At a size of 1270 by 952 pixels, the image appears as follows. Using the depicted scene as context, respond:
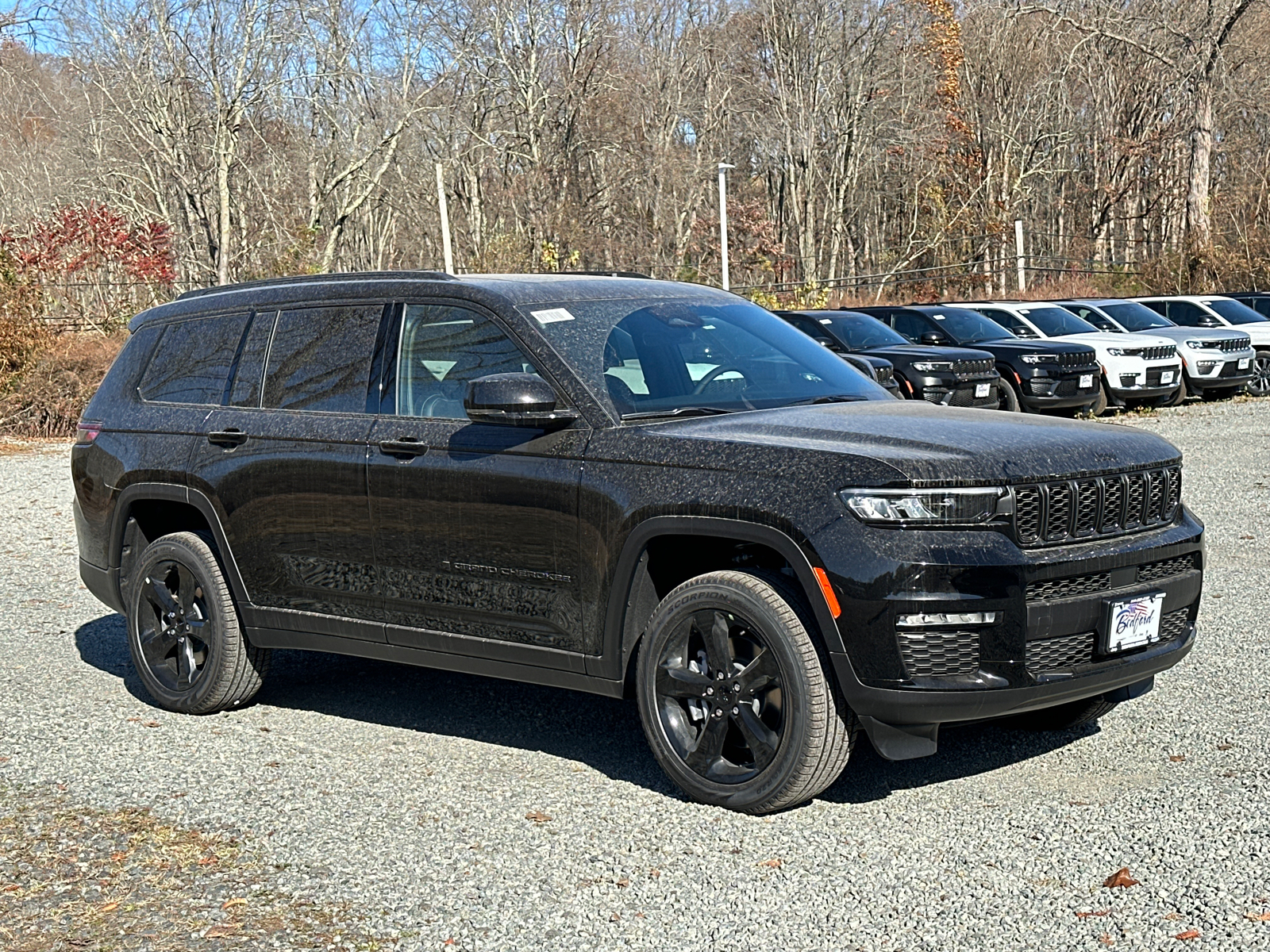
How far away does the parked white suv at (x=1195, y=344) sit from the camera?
2295 cm

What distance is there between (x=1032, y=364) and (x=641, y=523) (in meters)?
16.0

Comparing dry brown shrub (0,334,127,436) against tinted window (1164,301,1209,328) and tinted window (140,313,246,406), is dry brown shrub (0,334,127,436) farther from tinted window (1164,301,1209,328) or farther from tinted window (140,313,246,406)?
tinted window (1164,301,1209,328)

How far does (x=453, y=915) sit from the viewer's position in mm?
4250

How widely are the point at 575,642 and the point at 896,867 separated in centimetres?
148

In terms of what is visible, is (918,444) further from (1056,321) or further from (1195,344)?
(1195,344)

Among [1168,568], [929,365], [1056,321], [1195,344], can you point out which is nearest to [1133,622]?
[1168,568]

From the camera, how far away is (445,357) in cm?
592

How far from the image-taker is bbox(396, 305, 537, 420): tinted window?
5.76 meters

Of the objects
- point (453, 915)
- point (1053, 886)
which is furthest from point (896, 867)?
point (453, 915)

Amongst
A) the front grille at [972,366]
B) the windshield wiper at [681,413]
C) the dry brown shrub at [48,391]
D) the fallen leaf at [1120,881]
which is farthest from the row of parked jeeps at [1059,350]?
the fallen leaf at [1120,881]

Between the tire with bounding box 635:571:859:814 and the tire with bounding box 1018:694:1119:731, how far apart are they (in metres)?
1.31

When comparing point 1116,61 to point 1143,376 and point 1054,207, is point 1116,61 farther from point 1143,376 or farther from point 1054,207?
point 1143,376

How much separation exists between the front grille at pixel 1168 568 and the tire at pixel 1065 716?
2.43ft

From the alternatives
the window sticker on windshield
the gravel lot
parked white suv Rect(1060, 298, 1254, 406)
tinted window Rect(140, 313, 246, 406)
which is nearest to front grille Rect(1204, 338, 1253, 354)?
parked white suv Rect(1060, 298, 1254, 406)
